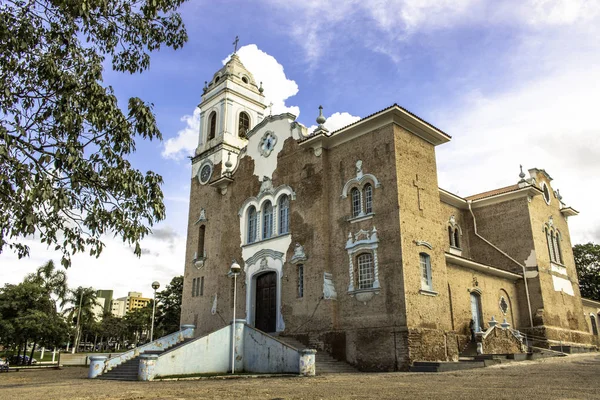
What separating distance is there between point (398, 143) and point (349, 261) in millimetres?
5504

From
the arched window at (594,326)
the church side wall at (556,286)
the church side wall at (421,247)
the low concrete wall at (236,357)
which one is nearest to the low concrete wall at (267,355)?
the low concrete wall at (236,357)

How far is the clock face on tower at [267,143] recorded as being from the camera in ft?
87.3

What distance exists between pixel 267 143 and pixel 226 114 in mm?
6216

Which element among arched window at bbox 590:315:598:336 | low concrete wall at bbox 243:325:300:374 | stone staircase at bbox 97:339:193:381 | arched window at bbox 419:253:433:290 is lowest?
stone staircase at bbox 97:339:193:381

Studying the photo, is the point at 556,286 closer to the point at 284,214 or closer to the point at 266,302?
the point at 284,214

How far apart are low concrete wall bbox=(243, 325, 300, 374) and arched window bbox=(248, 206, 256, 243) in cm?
652

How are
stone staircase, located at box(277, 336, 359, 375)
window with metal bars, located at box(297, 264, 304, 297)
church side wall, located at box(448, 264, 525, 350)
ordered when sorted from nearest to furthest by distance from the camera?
1. stone staircase, located at box(277, 336, 359, 375)
2. church side wall, located at box(448, 264, 525, 350)
3. window with metal bars, located at box(297, 264, 304, 297)

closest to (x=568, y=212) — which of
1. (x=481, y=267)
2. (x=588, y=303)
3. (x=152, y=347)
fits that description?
(x=588, y=303)

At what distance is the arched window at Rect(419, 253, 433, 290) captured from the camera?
789 inches

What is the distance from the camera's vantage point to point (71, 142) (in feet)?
28.8

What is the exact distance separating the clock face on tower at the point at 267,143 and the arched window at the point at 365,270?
873 centimetres

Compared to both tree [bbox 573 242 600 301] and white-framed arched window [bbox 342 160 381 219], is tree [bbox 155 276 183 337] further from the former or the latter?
tree [bbox 573 242 600 301]

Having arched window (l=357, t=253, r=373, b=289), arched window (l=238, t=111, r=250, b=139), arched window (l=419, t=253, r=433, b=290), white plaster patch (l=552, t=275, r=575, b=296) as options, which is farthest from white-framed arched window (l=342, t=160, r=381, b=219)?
white plaster patch (l=552, t=275, r=575, b=296)

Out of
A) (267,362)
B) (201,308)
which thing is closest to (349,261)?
(267,362)
